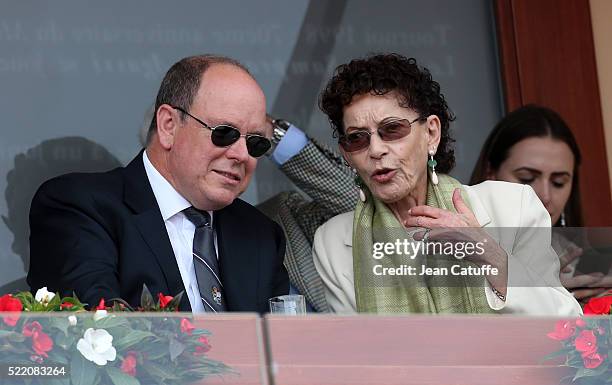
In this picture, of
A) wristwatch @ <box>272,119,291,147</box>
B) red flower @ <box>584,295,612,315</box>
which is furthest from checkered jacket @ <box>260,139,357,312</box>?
red flower @ <box>584,295,612,315</box>

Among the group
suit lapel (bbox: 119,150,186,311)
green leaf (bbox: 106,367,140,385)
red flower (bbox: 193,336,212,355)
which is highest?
suit lapel (bbox: 119,150,186,311)

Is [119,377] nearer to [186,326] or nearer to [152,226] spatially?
[186,326]

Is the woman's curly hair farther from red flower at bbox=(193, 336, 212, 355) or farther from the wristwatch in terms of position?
red flower at bbox=(193, 336, 212, 355)

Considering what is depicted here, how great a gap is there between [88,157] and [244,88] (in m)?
1.23

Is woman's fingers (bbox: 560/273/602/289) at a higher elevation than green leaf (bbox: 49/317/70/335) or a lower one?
lower

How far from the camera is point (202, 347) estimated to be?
84.7 inches

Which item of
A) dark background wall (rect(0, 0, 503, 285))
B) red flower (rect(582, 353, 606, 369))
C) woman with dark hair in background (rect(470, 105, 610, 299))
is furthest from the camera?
dark background wall (rect(0, 0, 503, 285))

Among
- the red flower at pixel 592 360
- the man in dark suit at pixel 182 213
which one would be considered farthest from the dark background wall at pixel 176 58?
the red flower at pixel 592 360

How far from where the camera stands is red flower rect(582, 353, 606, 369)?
2.29 metres

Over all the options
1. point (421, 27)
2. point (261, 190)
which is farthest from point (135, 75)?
point (421, 27)

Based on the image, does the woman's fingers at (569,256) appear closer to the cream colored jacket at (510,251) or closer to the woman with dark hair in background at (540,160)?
the cream colored jacket at (510,251)

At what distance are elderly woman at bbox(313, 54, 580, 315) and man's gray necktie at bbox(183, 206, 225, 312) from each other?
37cm

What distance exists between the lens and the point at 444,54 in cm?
482

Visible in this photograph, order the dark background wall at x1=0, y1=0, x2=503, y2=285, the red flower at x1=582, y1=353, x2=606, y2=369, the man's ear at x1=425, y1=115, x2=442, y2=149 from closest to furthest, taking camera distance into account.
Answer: the red flower at x1=582, y1=353, x2=606, y2=369
the man's ear at x1=425, y1=115, x2=442, y2=149
the dark background wall at x1=0, y1=0, x2=503, y2=285
